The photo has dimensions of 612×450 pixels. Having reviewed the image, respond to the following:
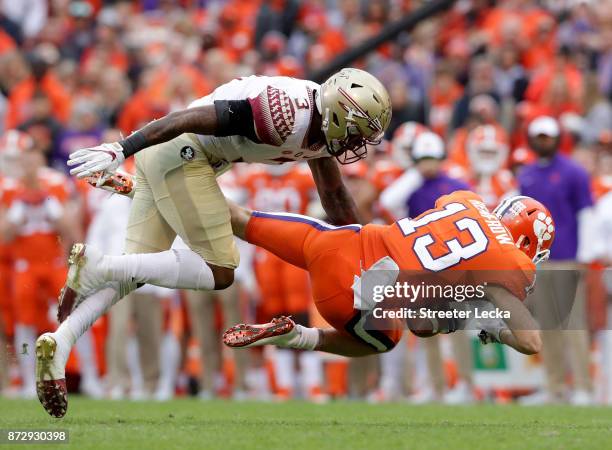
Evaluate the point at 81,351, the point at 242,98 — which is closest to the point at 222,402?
the point at 81,351

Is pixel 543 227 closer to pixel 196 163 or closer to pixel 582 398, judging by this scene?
pixel 196 163

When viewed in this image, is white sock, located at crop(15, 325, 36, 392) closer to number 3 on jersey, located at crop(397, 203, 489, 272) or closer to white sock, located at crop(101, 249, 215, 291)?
white sock, located at crop(101, 249, 215, 291)

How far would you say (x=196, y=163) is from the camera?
6.91 meters

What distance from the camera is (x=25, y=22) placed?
52.9 ft

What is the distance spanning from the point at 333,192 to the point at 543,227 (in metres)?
1.20

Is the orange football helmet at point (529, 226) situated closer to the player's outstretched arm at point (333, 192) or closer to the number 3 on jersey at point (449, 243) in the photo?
the number 3 on jersey at point (449, 243)

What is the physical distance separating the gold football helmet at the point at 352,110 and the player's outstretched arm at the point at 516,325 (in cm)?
100

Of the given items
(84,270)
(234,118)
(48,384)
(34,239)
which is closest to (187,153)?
A: (234,118)

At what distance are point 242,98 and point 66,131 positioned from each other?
5.56 m

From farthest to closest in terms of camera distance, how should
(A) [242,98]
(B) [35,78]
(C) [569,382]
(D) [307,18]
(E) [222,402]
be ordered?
(D) [307,18], (B) [35,78], (C) [569,382], (E) [222,402], (A) [242,98]

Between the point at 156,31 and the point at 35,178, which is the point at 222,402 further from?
the point at 156,31

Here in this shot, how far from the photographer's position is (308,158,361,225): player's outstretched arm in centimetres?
733

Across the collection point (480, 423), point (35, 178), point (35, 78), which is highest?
point (35, 78)

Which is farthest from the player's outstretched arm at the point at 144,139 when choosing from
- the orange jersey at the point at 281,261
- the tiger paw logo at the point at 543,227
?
the orange jersey at the point at 281,261
